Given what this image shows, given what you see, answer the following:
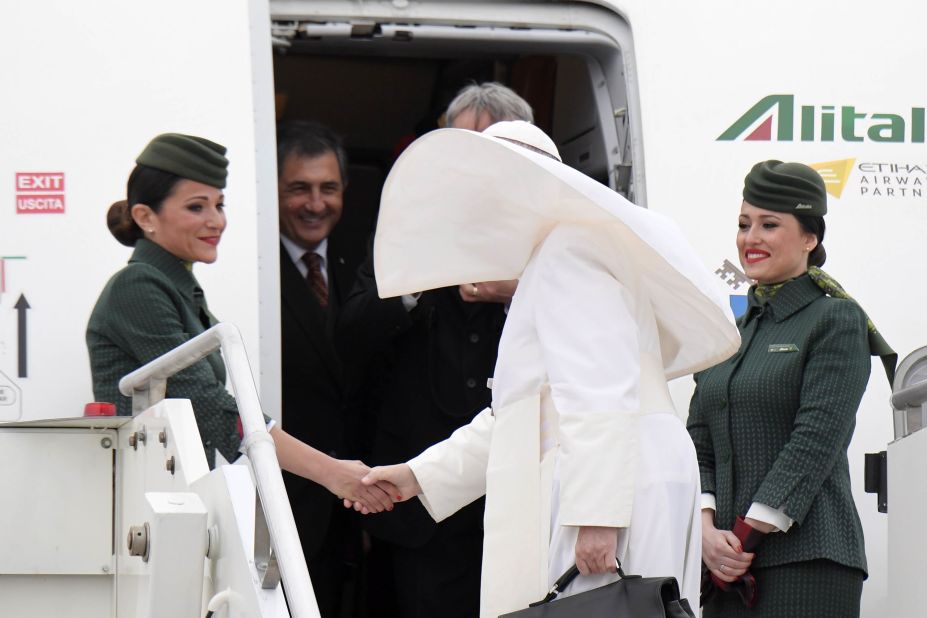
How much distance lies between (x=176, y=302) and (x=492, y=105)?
1249mm

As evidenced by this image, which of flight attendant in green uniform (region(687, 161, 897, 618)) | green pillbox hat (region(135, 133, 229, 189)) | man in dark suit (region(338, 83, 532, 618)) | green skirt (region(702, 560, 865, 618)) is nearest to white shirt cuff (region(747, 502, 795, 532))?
flight attendant in green uniform (region(687, 161, 897, 618))

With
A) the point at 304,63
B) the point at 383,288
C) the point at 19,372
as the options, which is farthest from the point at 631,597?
the point at 304,63

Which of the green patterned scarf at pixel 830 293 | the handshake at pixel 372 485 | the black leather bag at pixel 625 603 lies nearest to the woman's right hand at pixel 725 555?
the green patterned scarf at pixel 830 293

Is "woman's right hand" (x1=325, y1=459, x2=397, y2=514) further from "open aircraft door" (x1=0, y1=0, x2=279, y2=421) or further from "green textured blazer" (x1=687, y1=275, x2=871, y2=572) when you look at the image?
"green textured blazer" (x1=687, y1=275, x2=871, y2=572)

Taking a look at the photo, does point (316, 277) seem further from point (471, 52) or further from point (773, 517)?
point (773, 517)

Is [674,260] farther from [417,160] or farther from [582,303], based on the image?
[417,160]

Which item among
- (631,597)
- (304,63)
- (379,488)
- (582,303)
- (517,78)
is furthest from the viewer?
(304,63)

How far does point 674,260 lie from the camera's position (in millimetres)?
2801

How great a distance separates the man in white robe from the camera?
2691 millimetres

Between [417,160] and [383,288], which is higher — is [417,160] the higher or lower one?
the higher one

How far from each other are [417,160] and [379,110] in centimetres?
429

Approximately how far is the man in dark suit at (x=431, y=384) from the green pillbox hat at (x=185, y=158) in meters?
0.74

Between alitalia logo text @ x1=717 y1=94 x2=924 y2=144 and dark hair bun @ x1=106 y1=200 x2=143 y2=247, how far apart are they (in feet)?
6.15

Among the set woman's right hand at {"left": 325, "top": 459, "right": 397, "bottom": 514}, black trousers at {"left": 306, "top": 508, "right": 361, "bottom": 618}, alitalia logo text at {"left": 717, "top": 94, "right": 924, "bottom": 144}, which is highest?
alitalia logo text at {"left": 717, "top": 94, "right": 924, "bottom": 144}
